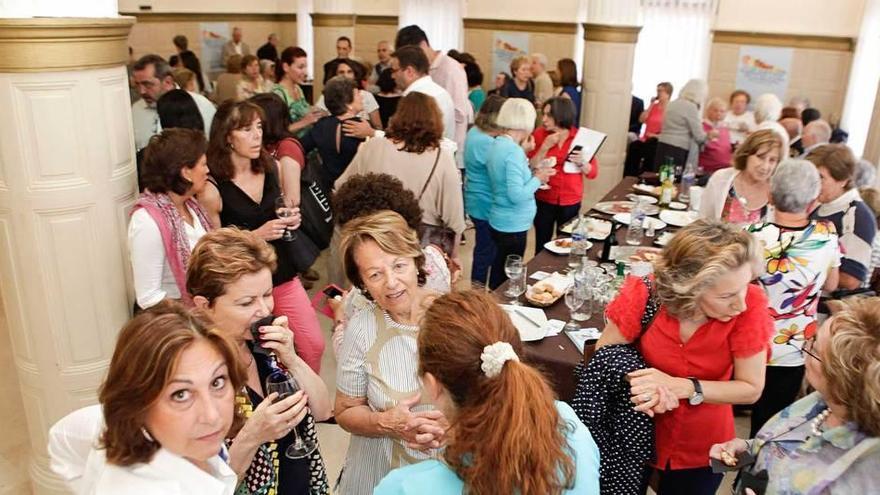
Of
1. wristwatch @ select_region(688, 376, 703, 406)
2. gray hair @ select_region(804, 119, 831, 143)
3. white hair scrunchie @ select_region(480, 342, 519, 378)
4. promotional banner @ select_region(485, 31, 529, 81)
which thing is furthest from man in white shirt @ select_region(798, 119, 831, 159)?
promotional banner @ select_region(485, 31, 529, 81)

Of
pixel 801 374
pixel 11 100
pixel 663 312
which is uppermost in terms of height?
pixel 11 100

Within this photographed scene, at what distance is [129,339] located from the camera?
1477mm

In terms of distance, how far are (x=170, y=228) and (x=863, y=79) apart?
8.64 meters

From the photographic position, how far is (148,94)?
4.83 metres

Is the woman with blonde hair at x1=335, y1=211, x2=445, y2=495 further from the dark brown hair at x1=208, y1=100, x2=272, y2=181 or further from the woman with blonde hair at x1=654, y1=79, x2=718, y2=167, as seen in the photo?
the woman with blonde hair at x1=654, y1=79, x2=718, y2=167

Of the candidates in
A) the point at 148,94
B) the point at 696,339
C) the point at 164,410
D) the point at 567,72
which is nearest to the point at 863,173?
Result: the point at 696,339

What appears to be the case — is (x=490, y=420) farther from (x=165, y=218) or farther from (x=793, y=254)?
(x=793, y=254)

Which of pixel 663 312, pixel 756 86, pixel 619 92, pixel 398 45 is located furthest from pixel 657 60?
pixel 663 312

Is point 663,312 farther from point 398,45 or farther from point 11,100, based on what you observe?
point 398,45

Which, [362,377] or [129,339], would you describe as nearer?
[129,339]

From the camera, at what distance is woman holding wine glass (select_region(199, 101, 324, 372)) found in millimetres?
3125

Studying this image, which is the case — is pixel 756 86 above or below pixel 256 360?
above

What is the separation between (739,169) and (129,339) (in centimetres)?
340

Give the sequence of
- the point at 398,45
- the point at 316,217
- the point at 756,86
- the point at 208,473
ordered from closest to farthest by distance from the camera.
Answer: the point at 208,473, the point at 316,217, the point at 398,45, the point at 756,86
